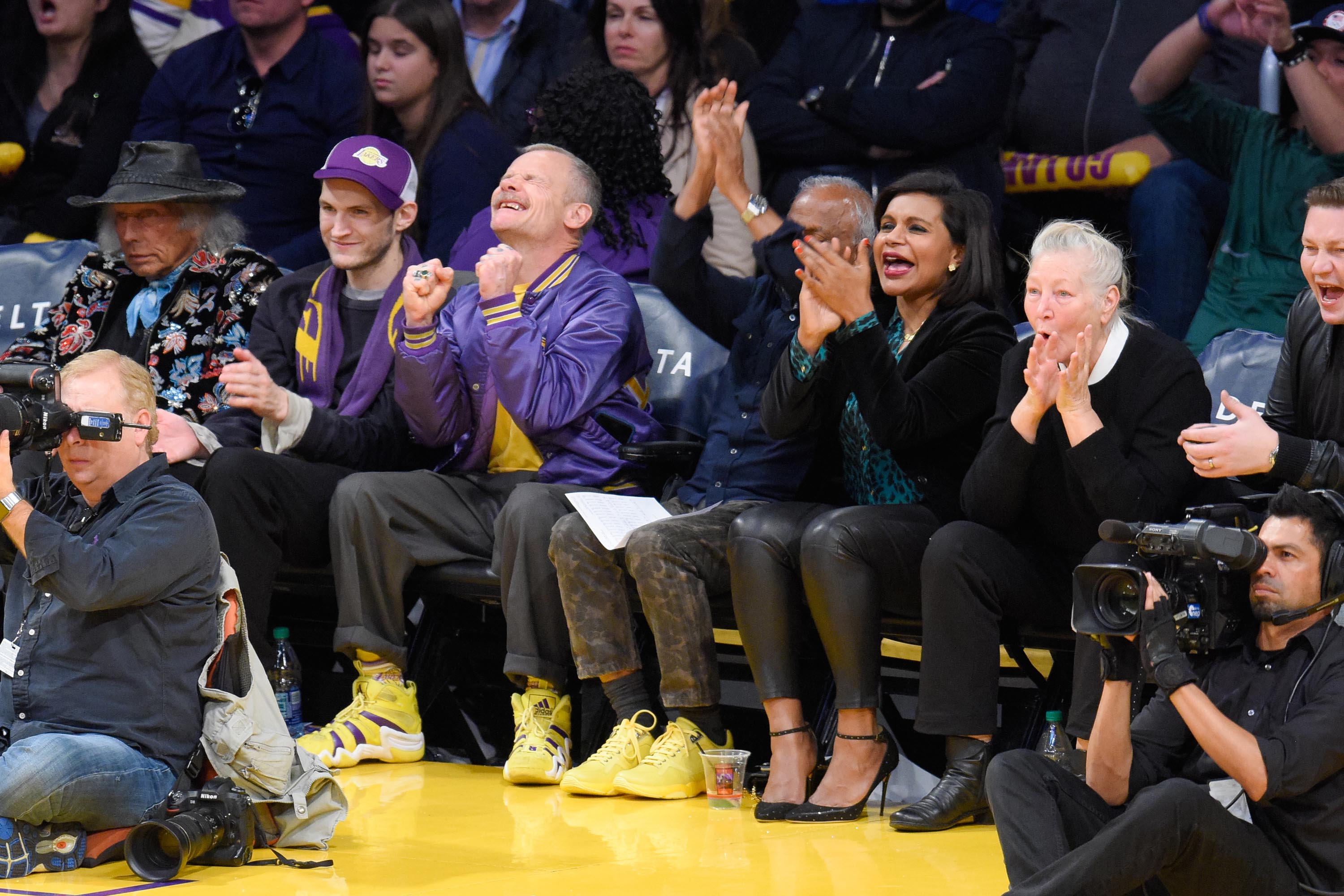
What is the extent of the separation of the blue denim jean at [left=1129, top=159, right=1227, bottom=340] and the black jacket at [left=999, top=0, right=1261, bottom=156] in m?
0.35

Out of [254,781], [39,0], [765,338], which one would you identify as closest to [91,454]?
[254,781]

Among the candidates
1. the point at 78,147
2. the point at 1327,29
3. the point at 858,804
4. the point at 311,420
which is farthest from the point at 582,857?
the point at 78,147

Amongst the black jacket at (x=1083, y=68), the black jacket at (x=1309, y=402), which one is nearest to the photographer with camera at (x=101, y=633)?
the black jacket at (x=1309, y=402)

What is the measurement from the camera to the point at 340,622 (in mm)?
4410

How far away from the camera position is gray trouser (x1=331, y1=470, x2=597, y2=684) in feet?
13.9

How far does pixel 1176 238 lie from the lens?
490cm

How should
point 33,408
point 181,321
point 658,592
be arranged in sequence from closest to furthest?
point 33,408
point 658,592
point 181,321

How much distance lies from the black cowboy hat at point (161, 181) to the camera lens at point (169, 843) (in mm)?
2383

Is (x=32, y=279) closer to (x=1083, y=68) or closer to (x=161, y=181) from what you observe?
(x=161, y=181)

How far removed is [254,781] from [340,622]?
3.71 feet

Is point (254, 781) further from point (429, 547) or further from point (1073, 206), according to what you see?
point (1073, 206)

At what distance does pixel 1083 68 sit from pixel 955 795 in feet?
8.63

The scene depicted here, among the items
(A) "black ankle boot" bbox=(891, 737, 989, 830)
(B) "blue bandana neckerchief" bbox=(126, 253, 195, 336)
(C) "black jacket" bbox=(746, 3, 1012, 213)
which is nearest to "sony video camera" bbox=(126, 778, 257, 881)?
(A) "black ankle boot" bbox=(891, 737, 989, 830)

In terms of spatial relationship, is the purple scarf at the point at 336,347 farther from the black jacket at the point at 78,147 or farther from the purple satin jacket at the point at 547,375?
the black jacket at the point at 78,147
